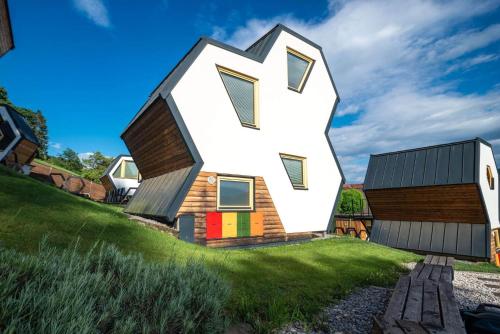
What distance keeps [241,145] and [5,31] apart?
15.2m

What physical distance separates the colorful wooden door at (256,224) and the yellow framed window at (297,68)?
6.45m

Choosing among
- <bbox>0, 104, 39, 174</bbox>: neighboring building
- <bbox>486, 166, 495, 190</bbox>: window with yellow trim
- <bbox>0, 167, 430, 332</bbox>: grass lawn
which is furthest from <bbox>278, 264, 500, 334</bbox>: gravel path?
<bbox>0, 104, 39, 174</bbox>: neighboring building

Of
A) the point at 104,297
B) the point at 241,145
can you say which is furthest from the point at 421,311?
the point at 241,145

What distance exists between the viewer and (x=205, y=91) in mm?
10289

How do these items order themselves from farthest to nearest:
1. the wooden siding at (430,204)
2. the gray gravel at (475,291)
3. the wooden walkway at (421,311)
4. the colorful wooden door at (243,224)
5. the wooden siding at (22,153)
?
the wooden siding at (22,153), the wooden siding at (430,204), the colorful wooden door at (243,224), the gray gravel at (475,291), the wooden walkway at (421,311)

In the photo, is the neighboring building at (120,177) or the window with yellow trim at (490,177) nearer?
the window with yellow trim at (490,177)

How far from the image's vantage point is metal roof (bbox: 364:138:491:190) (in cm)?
1611

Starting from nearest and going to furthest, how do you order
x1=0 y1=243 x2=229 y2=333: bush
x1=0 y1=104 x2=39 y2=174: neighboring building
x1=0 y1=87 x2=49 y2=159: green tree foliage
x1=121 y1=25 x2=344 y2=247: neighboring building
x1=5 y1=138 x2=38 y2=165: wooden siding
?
x1=0 y1=243 x2=229 y2=333: bush → x1=121 y1=25 x2=344 y2=247: neighboring building → x1=0 y1=104 x2=39 y2=174: neighboring building → x1=5 y1=138 x2=38 y2=165: wooden siding → x1=0 y1=87 x2=49 y2=159: green tree foliage

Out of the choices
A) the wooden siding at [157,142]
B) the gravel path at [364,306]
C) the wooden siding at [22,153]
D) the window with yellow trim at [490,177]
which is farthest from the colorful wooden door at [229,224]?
the window with yellow trim at [490,177]

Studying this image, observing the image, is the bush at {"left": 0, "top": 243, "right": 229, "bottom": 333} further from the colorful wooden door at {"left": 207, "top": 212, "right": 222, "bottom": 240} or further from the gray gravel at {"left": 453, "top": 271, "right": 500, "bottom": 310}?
the colorful wooden door at {"left": 207, "top": 212, "right": 222, "bottom": 240}

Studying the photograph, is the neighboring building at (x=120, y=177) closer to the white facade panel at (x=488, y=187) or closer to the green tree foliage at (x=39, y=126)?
the white facade panel at (x=488, y=187)

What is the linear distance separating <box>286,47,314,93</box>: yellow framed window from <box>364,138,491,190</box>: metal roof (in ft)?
34.4

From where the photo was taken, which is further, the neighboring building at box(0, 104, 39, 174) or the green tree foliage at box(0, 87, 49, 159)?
the green tree foliage at box(0, 87, 49, 159)

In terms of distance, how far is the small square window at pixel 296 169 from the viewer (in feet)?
41.6
